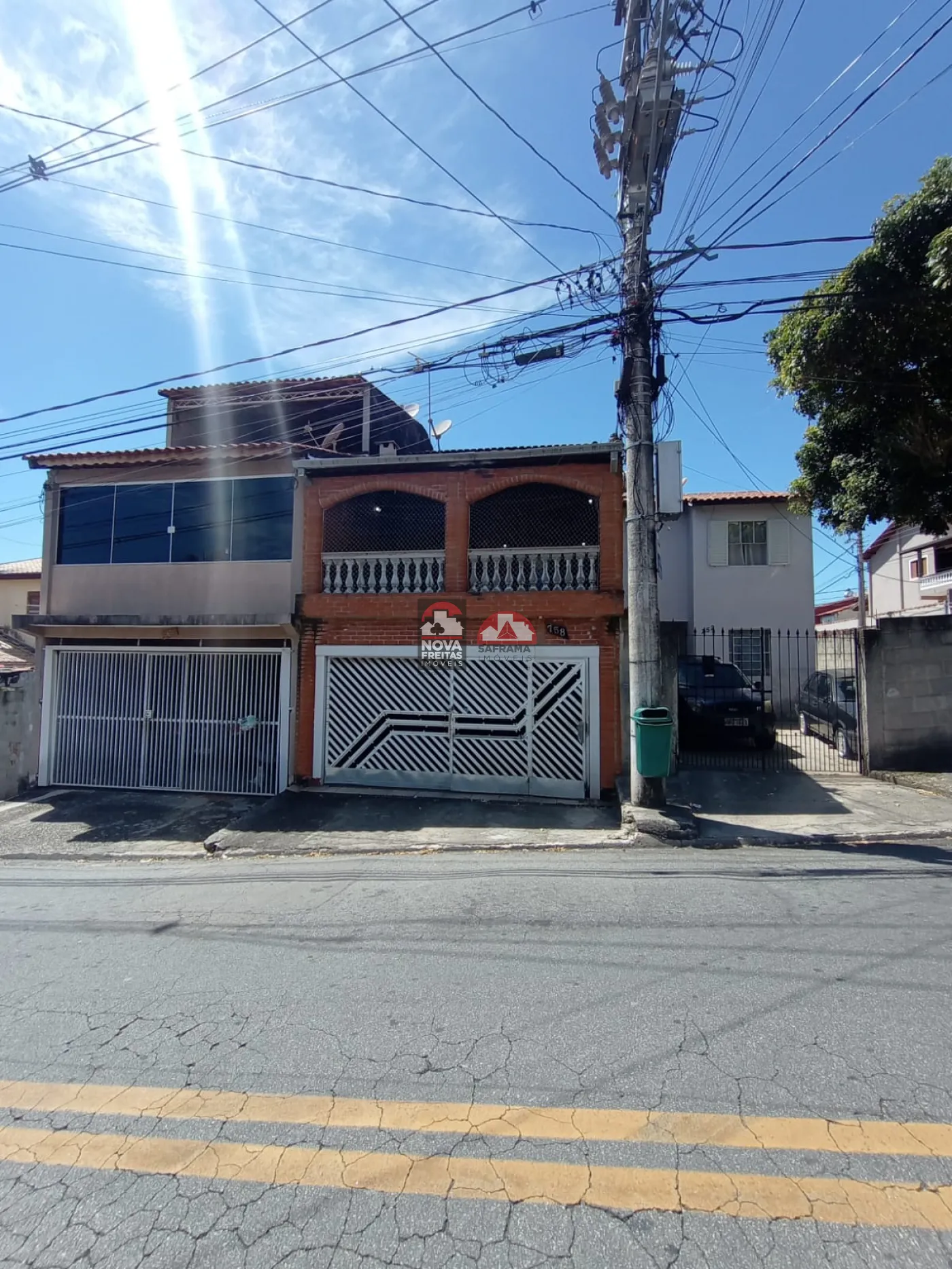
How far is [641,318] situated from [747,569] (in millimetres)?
12283

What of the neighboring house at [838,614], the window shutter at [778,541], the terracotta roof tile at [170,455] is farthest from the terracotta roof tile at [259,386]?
the neighboring house at [838,614]

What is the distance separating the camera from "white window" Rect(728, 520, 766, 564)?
18.7m

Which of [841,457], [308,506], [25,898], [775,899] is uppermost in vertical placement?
[841,457]

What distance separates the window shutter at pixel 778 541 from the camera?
18422 millimetres

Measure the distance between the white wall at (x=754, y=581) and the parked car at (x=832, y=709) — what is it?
189 inches

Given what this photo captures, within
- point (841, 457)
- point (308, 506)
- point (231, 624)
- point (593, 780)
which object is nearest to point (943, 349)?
point (841, 457)

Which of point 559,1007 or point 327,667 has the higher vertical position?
point 327,667

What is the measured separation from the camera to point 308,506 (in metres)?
10.3

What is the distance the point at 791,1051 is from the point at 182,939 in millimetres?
3767

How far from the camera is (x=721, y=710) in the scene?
1148cm

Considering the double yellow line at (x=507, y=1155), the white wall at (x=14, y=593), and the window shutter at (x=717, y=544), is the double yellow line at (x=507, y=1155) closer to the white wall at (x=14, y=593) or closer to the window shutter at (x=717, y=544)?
the window shutter at (x=717, y=544)

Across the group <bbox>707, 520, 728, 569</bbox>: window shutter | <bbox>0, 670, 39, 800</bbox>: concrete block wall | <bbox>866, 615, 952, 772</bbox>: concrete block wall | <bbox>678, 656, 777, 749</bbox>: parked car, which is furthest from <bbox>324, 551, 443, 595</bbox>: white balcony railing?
<bbox>707, 520, 728, 569</bbox>: window shutter

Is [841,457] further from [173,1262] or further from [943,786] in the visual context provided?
[173,1262]

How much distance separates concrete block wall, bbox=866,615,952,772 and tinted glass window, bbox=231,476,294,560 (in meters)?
8.94
